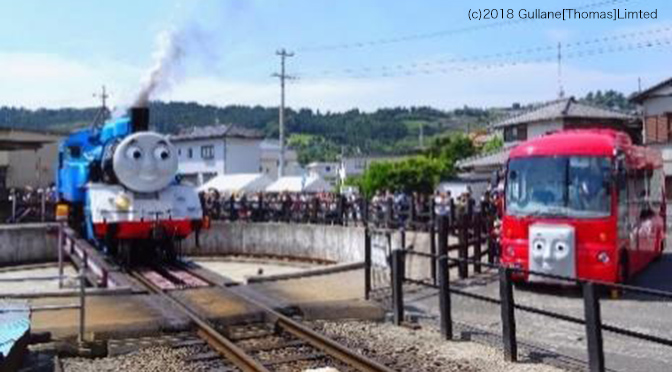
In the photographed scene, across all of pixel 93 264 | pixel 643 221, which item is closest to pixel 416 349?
pixel 643 221

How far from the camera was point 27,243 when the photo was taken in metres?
25.5

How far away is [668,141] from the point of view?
32.7m

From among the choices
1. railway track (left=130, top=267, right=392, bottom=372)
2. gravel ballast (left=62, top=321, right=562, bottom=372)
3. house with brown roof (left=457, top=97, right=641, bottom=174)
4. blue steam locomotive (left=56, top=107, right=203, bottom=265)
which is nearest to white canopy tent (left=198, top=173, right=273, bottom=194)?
house with brown roof (left=457, top=97, right=641, bottom=174)

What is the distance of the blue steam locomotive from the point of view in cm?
1817

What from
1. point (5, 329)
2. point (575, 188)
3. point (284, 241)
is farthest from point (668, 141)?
point (5, 329)

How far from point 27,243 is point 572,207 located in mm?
18432

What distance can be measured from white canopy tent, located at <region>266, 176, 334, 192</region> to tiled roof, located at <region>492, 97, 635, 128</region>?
11309mm

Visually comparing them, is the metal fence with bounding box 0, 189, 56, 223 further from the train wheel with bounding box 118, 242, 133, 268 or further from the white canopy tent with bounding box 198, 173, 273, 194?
the white canopy tent with bounding box 198, 173, 273, 194

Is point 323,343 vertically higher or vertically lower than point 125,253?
lower

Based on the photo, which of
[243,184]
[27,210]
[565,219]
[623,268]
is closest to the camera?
[565,219]

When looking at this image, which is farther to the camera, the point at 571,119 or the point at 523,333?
the point at 571,119

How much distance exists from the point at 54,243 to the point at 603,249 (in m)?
18.5

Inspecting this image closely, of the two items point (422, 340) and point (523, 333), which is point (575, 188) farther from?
point (422, 340)

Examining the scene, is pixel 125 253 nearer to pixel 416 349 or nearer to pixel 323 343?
pixel 323 343
